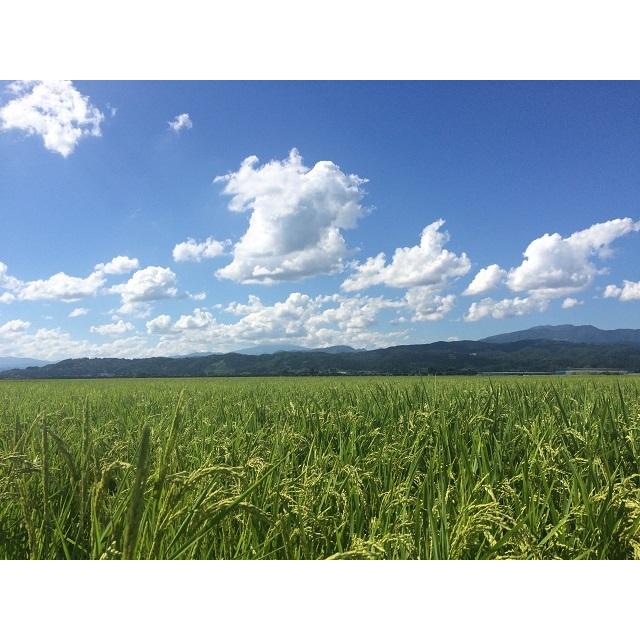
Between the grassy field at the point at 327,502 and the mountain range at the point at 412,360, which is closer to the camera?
the grassy field at the point at 327,502

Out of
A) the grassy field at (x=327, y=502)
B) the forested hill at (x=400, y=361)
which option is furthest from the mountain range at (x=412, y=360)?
the grassy field at (x=327, y=502)

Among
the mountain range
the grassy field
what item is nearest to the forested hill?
the mountain range

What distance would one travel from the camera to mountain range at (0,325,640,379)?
1688 cm

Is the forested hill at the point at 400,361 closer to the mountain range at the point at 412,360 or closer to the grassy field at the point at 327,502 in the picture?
the mountain range at the point at 412,360

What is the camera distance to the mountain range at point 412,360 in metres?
16.9

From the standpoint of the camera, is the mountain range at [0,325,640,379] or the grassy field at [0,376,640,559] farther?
the mountain range at [0,325,640,379]

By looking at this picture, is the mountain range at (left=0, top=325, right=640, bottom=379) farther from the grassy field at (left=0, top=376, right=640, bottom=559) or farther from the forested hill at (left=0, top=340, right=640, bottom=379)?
the grassy field at (left=0, top=376, right=640, bottom=559)

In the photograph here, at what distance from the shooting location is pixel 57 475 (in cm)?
256

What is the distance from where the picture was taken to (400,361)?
21.1 meters

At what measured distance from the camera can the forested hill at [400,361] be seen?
695 inches

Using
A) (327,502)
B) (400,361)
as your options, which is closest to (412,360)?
(400,361)
